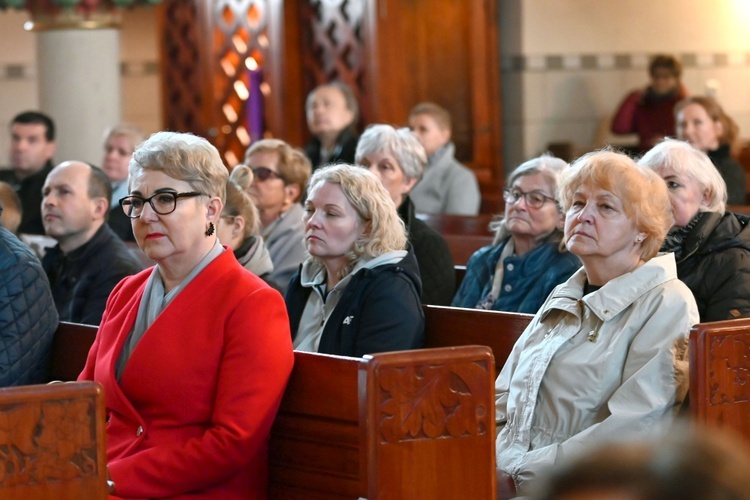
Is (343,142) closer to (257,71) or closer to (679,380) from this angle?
(257,71)

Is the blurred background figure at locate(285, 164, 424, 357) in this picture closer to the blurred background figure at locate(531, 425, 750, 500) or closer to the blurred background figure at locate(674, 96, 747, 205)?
the blurred background figure at locate(531, 425, 750, 500)

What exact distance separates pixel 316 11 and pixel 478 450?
707 centimetres

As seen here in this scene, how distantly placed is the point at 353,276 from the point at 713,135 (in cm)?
325

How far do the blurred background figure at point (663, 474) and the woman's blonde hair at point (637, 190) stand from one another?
2268mm

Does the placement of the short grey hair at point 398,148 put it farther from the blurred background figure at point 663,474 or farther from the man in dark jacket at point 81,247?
the blurred background figure at point 663,474

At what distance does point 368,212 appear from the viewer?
3471 millimetres

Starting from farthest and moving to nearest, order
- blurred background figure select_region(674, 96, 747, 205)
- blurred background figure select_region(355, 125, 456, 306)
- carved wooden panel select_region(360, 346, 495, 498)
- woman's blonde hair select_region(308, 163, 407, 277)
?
blurred background figure select_region(674, 96, 747, 205), blurred background figure select_region(355, 125, 456, 306), woman's blonde hair select_region(308, 163, 407, 277), carved wooden panel select_region(360, 346, 495, 498)

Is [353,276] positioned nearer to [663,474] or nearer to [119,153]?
[663,474]

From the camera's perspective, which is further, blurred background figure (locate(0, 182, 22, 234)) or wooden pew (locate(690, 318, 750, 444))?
blurred background figure (locate(0, 182, 22, 234))

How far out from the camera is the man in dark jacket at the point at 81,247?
4.23 metres

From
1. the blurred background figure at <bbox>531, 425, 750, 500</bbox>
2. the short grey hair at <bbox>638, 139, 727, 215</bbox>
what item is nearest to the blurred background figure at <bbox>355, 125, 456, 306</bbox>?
the short grey hair at <bbox>638, 139, 727, 215</bbox>

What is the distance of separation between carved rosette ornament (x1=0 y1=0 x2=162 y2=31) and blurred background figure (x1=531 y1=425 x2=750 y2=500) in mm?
6828

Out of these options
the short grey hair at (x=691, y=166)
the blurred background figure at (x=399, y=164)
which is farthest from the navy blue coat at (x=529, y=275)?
the short grey hair at (x=691, y=166)

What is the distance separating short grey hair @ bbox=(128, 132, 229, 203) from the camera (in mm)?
2760
